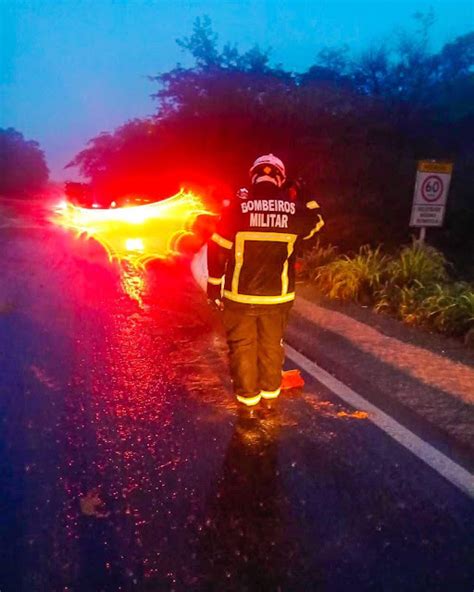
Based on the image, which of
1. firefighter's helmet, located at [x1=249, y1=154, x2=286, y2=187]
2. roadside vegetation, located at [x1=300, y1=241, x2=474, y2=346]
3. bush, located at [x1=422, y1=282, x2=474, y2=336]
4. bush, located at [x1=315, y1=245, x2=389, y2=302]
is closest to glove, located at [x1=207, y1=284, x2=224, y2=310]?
firefighter's helmet, located at [x1=249, y1=154, x2=286, y2=187]

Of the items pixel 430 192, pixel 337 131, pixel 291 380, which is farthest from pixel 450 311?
pixel 337 131

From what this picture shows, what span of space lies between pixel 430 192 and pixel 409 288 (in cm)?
165

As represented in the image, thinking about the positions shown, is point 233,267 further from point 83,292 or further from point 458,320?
point 83,292

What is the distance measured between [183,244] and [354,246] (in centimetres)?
673

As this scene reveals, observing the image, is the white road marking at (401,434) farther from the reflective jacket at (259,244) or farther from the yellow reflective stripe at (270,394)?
the reflective jacket at (259,244)

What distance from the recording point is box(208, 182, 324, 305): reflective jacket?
13.2 ft

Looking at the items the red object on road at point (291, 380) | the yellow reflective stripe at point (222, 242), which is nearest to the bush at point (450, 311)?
the red object on road at point (291, 380)

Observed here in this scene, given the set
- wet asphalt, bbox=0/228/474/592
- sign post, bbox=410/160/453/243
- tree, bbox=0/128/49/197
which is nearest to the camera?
wet asphalt, bbox=0/228/474/592

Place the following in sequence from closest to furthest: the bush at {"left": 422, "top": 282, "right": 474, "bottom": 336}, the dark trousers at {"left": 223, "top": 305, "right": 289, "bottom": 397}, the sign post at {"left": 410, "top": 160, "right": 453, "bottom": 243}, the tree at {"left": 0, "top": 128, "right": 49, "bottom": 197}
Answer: the dark trousers at {"left": 223, "top": 305, "right": 289, "bottom": 397}
the bush at {"left": 422, "top": 282, "right": 474, "bottom": 336}
the sign post at {"left": 410, "top": 160, "right": 453, "bottom": 243}
the tree at {"left": 0, "top": 128, "right": 49, "bottom": 197}

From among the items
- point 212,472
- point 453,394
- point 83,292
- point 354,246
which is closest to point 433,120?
point 354,246

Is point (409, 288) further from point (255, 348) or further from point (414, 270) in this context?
point (255, 348)

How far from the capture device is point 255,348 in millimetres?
4473

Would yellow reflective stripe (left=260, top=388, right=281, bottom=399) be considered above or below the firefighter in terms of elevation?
below

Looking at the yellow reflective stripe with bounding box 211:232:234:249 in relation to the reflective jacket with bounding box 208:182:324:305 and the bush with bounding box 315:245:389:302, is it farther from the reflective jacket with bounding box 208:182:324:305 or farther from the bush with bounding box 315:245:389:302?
the bush with bounding box 315:245:389:302
